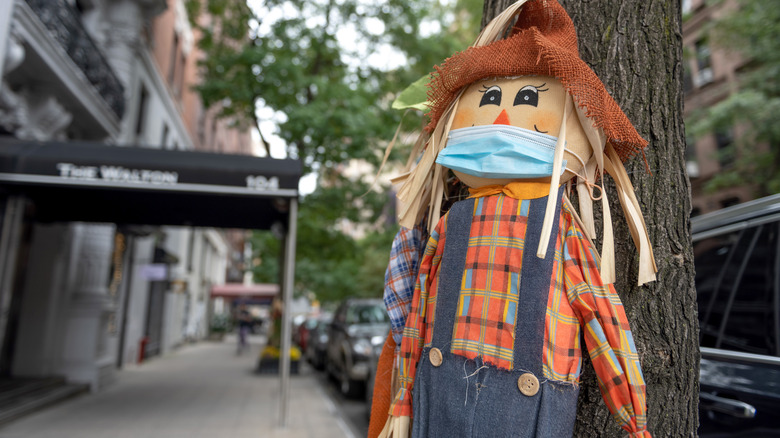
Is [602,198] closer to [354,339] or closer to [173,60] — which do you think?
[354,339]

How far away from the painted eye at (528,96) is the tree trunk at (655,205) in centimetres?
34

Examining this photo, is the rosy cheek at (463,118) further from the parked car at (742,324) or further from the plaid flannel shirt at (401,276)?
the parked car at (742,324)

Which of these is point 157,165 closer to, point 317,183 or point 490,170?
point 490,170

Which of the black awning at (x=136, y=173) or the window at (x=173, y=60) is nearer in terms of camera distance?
the black awning at (x=136, y=173)

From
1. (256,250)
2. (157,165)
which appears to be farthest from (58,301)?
(256,250)

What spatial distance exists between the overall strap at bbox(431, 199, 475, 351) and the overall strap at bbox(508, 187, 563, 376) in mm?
219

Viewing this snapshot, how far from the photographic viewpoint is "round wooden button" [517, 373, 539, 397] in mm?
1532

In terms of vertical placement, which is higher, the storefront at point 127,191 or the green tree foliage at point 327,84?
the green tree foliage at point 327,84

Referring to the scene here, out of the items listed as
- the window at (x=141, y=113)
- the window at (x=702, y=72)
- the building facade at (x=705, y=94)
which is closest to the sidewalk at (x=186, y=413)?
the window at (x=141, y=113)

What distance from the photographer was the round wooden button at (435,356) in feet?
5.65

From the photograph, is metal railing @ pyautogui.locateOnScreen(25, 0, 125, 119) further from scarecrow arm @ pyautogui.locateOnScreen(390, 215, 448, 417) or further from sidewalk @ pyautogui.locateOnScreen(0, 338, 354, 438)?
scarecrow arm @ pyautogui.locateOnScreen(390, 215, 448, 417)

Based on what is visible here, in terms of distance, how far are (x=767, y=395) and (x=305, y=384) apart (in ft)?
35.6

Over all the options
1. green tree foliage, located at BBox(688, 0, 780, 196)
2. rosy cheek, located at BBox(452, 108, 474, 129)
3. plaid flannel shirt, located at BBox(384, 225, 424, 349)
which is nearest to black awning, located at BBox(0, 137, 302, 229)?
plaid flannel shirt, located at BBox(384, 225, 424, 349)

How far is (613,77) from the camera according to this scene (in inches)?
77.4
